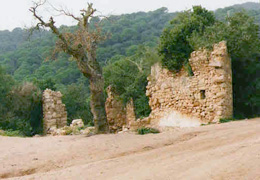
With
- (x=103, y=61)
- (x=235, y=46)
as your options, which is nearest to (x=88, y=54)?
(x=235, y=46)

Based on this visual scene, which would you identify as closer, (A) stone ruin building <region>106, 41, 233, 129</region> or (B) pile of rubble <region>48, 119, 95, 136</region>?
(A) stone ruin building <region>106, 41, 233, 129</region>

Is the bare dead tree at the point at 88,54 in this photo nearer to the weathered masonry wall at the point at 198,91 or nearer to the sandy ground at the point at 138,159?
the sandy ground at the point at 138,159

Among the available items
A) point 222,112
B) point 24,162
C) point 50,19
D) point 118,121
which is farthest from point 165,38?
point 24,162

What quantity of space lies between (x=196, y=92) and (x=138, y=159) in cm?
730

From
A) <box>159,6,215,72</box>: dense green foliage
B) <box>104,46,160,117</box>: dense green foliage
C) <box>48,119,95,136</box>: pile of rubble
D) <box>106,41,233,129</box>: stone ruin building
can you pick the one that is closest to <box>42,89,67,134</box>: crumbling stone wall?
<box>48,119,95,136</box>: pile of rubble

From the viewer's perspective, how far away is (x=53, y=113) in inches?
725

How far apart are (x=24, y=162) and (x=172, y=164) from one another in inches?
123

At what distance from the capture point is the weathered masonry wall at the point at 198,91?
456 inches

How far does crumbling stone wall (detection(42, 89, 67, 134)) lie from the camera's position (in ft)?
60.0

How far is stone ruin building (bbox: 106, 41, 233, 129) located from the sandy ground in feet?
12.7

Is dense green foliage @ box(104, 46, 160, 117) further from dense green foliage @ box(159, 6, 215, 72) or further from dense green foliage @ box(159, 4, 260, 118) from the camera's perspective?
dense green foliage @ box(159, 4, 260, 118)

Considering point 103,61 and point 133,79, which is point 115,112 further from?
point 103,61

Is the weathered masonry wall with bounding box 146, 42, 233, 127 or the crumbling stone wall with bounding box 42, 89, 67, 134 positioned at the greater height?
the weathered masonry wall with bounding box 146, 42, 233, 127

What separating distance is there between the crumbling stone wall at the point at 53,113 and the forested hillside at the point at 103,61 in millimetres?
2066
